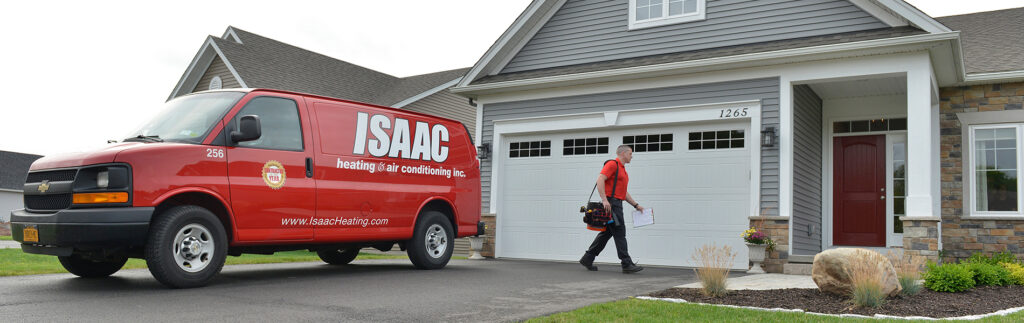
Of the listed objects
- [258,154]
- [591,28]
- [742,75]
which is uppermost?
[591,28]

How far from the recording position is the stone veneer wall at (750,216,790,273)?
10.2 meters

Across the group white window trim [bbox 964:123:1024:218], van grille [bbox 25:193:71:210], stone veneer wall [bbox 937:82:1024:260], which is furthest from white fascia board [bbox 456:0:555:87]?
van grille [bbox 25:193:71:210]

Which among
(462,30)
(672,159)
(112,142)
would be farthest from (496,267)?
(462,30)

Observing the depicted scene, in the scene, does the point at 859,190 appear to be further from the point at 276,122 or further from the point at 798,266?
the point at 276,122

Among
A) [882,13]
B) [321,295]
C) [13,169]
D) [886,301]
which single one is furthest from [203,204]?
[13,169]

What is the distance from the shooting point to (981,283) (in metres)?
7.81

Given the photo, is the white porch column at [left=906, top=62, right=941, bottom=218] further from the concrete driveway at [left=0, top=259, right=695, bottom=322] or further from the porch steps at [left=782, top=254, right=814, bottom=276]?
the concrete driveway at [left=0, top=259, right=695, bottom=322]

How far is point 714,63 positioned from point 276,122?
20.4 feet

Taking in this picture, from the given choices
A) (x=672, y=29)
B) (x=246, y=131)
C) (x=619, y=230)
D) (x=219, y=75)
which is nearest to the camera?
(x=246, y=131)

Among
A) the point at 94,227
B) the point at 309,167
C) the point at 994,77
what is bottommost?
the point at 94,227

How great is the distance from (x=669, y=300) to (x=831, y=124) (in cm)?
782

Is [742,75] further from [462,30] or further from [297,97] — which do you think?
[462,30]

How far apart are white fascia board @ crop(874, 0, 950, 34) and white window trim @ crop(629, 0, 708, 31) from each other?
2.55 metres

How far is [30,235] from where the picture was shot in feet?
21.2
